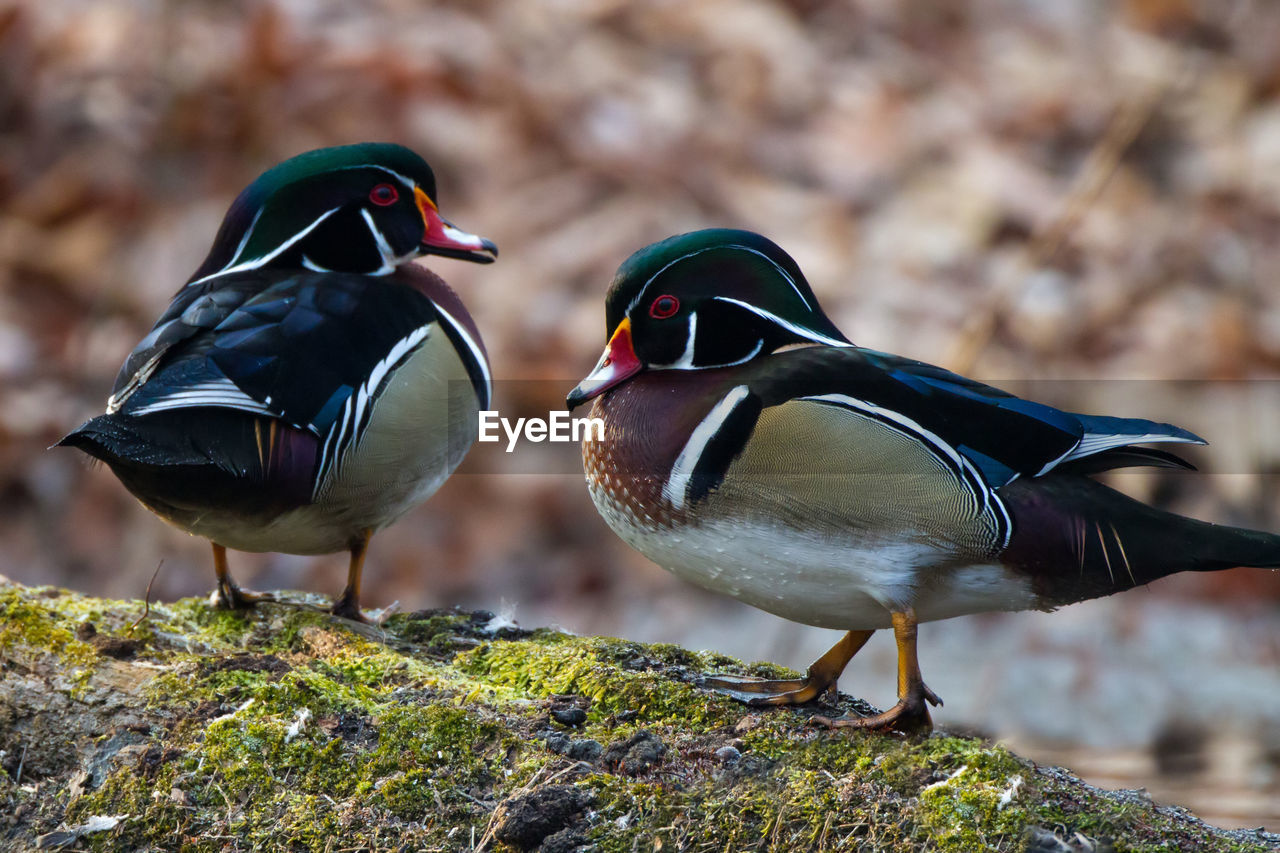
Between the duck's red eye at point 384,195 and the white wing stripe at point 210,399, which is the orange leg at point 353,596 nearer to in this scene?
the white wing stripe at point 210,399

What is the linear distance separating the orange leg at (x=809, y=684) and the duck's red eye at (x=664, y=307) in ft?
2.13

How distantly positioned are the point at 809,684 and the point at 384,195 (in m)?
1.41

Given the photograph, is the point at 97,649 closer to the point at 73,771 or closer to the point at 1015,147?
the point at 73,771

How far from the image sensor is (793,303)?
237 cm

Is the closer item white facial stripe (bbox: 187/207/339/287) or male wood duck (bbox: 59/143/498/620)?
male wood duck (bbox: 59/143/498/620)

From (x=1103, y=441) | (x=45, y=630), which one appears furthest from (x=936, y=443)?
(x=45, y=630)

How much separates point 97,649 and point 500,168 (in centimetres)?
350

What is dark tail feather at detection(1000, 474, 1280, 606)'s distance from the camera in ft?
6.97

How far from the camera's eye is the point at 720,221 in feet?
18.1

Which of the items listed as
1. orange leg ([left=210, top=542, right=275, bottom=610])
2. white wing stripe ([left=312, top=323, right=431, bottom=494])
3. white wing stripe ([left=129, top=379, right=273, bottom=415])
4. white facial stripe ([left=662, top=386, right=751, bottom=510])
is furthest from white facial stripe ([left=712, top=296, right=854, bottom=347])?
orange leg ([left=210, top=542, right=275, bottom=610])

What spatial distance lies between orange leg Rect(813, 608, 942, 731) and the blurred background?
206 centimetres

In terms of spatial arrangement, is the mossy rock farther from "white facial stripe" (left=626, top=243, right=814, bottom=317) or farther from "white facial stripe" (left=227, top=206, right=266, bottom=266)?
"white facial stripe" (left=227, top=206, right=266, bottom=266)

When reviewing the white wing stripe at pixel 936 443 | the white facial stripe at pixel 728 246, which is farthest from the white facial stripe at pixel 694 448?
the white facial stripe at pixel 728 246

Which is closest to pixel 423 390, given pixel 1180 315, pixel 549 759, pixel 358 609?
pixel 358 609
